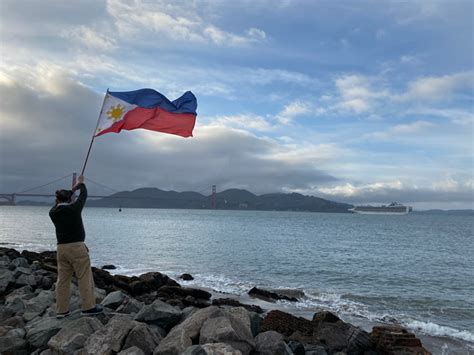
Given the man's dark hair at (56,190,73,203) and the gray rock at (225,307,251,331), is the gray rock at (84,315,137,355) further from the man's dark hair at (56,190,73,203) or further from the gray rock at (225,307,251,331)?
the man's dark hair at (56,190,73,203)

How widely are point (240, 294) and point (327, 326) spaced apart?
8328 mm

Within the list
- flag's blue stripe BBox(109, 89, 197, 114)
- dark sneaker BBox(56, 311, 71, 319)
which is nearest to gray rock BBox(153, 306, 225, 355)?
dark sneaker BBox(56, 311, 71, 319)

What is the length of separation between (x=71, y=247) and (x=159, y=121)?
4079mm

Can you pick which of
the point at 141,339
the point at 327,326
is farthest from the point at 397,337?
the point at 141,339

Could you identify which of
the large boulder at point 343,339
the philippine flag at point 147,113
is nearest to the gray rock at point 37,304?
the philippine flag at point 147,113

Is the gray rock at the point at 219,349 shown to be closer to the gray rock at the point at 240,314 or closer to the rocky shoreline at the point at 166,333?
the rocky shoreline at the point at 166,333

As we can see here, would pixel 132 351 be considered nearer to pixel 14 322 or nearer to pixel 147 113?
pixel 14 322

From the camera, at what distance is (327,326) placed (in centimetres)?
992

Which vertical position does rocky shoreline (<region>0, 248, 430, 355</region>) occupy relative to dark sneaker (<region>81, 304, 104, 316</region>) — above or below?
below

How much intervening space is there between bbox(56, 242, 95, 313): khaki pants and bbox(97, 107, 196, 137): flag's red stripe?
3.33 m

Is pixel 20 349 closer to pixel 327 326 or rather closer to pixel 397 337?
pixel 327 326

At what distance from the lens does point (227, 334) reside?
21.4 ft

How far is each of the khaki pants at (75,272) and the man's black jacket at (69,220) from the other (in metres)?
0.12

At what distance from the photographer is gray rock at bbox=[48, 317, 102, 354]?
6.62 metres
